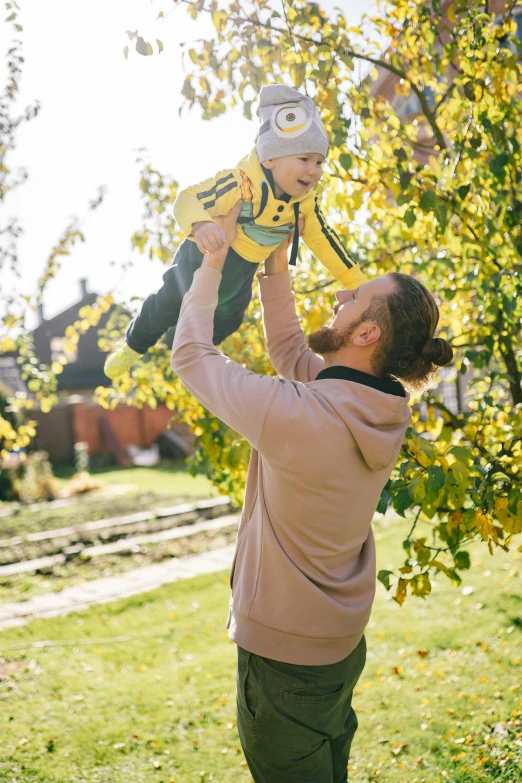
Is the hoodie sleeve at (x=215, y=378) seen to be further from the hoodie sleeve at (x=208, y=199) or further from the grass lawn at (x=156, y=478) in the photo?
the grass lawn at (x=156, y=478)

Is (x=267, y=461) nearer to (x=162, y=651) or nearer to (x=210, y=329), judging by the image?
(x=210, y=329)

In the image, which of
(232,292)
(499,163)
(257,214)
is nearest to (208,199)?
(257,214)

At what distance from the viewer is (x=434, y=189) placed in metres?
2.75

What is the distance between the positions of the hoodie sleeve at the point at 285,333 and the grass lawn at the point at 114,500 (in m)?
6.01

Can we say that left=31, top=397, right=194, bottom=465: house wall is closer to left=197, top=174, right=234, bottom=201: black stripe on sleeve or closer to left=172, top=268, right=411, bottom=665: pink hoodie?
left=197, top=174, right=234, bottom=201: black stripe on sleeve

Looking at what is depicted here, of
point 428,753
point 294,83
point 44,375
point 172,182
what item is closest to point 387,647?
point 428,753

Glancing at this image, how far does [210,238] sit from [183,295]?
0.41 metres

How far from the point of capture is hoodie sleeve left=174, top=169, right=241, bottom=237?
2096 mm

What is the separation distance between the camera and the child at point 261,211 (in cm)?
221

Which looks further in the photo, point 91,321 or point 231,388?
point 91,321

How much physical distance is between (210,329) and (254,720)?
113 centimetres

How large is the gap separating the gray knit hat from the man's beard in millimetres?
658

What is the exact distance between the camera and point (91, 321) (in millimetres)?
4746

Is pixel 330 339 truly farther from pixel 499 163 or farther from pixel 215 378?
pixel 499 163
